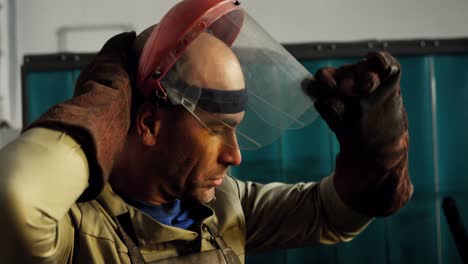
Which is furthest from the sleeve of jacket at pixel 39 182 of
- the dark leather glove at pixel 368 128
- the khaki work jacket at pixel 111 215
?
the dark leather glove at pixel 368 128

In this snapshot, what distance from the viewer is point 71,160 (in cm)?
85

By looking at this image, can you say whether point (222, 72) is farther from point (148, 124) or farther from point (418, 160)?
point (418, 160)

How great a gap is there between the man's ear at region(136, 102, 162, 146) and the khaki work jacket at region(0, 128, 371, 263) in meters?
0.10

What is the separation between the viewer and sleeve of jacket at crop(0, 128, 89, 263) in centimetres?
81

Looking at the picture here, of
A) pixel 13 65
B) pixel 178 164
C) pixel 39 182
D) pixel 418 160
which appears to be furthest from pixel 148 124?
pixel 13 65

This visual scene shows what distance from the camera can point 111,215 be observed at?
1087 millimetres

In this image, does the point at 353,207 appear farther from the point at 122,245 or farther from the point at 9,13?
the point at 9,13

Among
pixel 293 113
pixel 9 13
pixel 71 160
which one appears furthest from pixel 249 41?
pixel 9 13

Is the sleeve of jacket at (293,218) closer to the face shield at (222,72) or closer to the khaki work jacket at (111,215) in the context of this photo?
the khaki work jacket at (111,215)

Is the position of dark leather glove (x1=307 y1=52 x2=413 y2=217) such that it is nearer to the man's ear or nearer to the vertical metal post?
the man's ear

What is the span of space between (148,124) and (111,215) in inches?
6.0

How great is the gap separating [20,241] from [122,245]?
260 mm

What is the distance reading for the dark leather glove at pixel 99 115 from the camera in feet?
2.89

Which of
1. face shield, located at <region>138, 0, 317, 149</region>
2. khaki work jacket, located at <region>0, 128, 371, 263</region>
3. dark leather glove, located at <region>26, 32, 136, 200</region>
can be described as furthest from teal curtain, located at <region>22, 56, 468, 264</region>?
dark leather glove, located at <region>26, 32, 136, 200</region>
